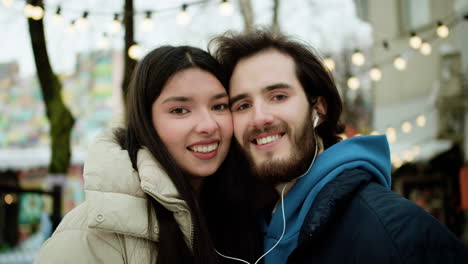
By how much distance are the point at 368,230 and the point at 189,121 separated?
127cm

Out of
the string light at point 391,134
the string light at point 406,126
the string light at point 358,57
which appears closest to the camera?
the string light at point 358,57

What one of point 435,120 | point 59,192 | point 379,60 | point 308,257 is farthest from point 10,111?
point 308,257

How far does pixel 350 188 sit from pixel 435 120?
11.4 m

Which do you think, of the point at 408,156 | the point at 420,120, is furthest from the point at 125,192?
the point at 420,120

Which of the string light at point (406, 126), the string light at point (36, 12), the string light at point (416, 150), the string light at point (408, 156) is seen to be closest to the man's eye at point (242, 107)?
the string light at point (36, 12)

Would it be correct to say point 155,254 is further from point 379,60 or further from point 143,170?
point 379,60

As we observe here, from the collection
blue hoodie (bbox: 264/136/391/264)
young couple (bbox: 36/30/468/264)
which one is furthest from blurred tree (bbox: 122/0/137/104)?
blue hoodie (bbox: 264/136/391/264)

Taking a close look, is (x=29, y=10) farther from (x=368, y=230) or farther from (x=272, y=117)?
(x=368, y=230)

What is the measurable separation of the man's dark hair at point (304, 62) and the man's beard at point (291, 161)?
31 cm

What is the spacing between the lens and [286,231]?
212 centimetres

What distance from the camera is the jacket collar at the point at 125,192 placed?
1.81 m

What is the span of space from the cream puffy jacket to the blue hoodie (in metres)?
A: 0.53

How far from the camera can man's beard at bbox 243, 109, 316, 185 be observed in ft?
7.48

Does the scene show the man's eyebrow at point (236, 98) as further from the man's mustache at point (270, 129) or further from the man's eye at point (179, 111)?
the man's eye at point (179, 111)
